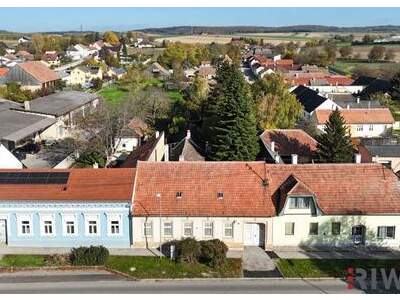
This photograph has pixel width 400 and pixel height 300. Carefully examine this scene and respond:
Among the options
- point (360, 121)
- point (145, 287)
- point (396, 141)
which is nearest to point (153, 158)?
point (145, 287)

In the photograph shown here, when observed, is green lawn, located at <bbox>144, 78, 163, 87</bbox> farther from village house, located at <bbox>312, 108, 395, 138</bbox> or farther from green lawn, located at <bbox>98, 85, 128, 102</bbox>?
village house, located at <bbox>312, 108, 395, 138</bbox>

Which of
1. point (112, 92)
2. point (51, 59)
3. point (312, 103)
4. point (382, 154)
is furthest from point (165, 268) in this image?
point (51, 59)

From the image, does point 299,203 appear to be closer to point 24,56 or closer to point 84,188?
point 84,188

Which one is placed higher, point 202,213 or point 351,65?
point 351,65

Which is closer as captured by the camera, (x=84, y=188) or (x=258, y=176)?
(x=84, y=188)

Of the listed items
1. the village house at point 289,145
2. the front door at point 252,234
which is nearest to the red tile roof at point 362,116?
the village house at point 289,145

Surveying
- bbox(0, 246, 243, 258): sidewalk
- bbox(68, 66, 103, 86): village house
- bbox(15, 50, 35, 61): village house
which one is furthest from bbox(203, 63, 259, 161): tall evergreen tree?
bbox(15, 50, 35, 61): village house

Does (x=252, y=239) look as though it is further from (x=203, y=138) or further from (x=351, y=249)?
→ (x=203, y=138)

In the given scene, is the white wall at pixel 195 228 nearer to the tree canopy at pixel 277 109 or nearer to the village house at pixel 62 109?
the tree canopy at pixel 277 109
